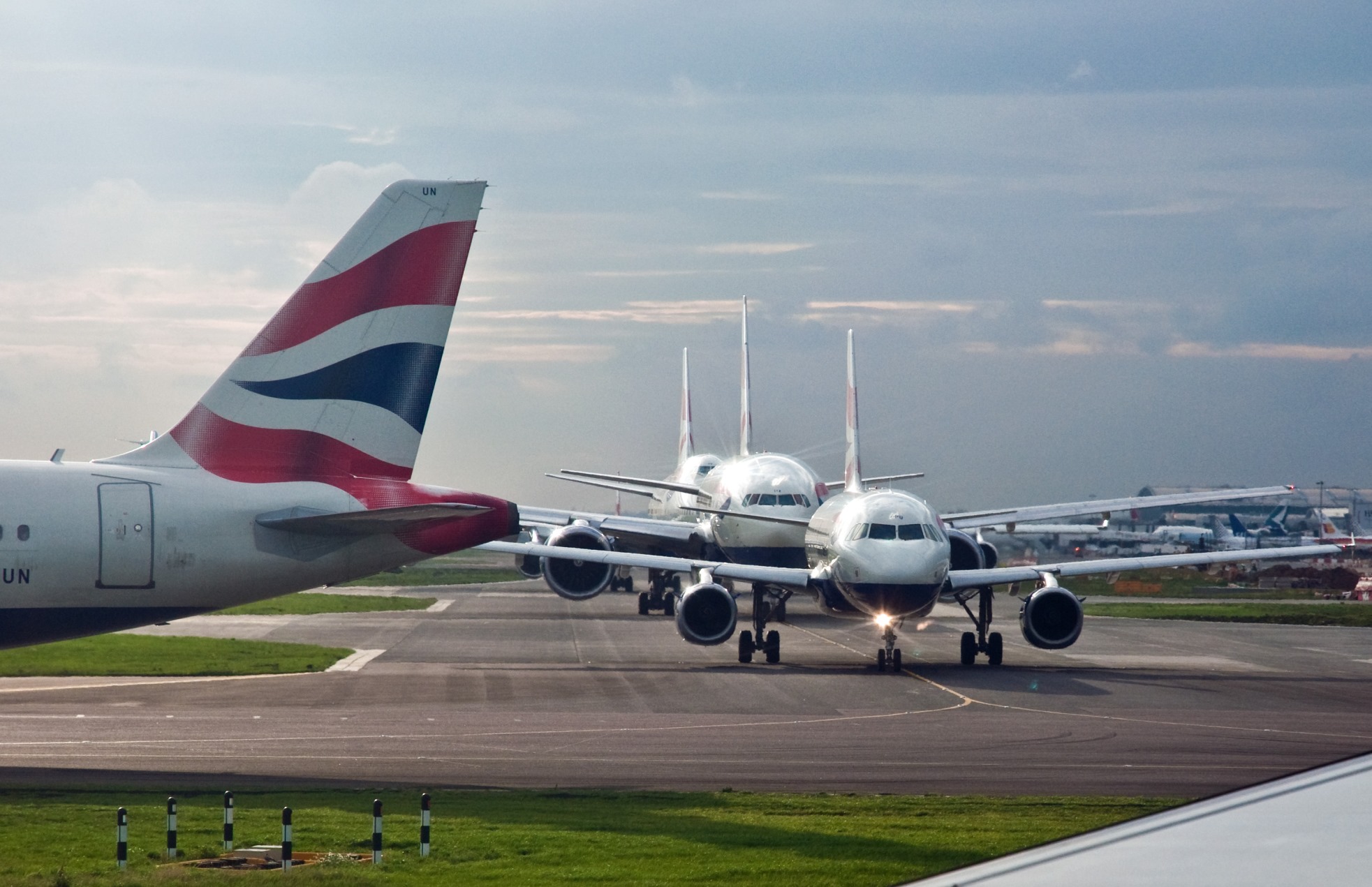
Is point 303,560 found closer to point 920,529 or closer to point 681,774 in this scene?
point 681,774

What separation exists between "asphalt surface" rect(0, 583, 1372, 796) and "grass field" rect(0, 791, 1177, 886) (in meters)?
1.22

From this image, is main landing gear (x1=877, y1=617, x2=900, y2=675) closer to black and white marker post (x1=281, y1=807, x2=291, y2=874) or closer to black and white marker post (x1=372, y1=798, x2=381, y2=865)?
black and white marker post (x1=372, y1=798, x2=381, y2=865)

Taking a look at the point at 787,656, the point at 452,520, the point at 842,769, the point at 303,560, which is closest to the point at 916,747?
Answer: the point at 842,769

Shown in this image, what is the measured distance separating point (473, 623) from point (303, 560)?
32.3 m

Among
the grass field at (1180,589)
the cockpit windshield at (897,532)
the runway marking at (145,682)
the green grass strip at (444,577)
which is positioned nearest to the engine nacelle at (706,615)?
the cockpit windshield at (897,532)

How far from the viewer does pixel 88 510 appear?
1948cm

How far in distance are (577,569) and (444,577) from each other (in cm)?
6583

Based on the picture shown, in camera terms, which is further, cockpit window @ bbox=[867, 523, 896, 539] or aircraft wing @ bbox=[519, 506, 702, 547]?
aircraft wing @ bbox=[519, 506, 702, 547]

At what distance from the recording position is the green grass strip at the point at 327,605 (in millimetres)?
59559

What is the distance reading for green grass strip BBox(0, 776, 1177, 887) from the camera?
13375 mm

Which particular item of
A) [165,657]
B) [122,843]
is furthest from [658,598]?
[122,843]

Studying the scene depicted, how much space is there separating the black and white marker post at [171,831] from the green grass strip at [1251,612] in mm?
48473

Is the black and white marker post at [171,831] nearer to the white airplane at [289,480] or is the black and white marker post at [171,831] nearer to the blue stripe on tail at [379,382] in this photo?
the white airplane at [289,480]

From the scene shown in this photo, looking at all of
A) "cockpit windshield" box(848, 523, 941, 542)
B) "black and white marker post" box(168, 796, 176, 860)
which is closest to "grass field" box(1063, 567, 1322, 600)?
"cockpit windshield" box(848, 523, 941, 542)
